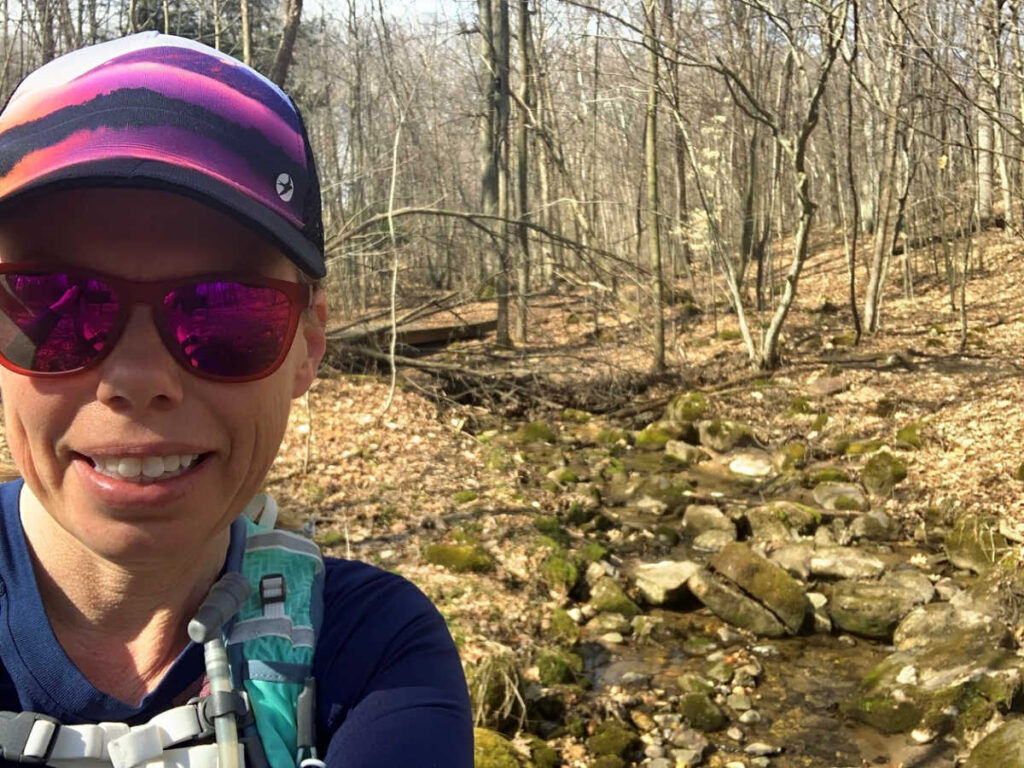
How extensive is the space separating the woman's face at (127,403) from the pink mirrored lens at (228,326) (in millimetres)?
22

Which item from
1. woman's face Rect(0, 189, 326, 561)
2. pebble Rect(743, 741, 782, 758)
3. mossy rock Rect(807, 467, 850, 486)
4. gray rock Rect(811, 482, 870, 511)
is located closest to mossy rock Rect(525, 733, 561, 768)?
pebble Rect(743, 741, 782, 758)

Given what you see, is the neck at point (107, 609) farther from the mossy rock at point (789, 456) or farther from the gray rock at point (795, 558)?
the mossy rock at point (789, 456)

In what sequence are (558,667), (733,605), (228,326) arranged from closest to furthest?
(228,326)
(558,667)
(733,605)

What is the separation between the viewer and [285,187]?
108 centimetres

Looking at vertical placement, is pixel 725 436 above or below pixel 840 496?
above

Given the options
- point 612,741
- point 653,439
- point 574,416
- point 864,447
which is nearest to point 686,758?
point 612,741

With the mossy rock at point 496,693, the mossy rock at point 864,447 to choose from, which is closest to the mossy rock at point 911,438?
the mossy rock at point 864,447

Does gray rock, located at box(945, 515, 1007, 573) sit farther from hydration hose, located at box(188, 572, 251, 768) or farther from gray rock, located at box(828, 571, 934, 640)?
hydration hose, located at box(188, 572, 251, 768)

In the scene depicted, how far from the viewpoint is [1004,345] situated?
48.0 feet

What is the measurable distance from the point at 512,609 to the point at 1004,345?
1123 centimetres

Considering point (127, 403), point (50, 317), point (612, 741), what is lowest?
point (612, 741)

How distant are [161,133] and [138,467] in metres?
0.38

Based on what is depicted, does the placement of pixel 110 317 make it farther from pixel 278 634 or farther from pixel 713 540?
pixel 713 540

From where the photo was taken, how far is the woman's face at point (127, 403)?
1021mm
